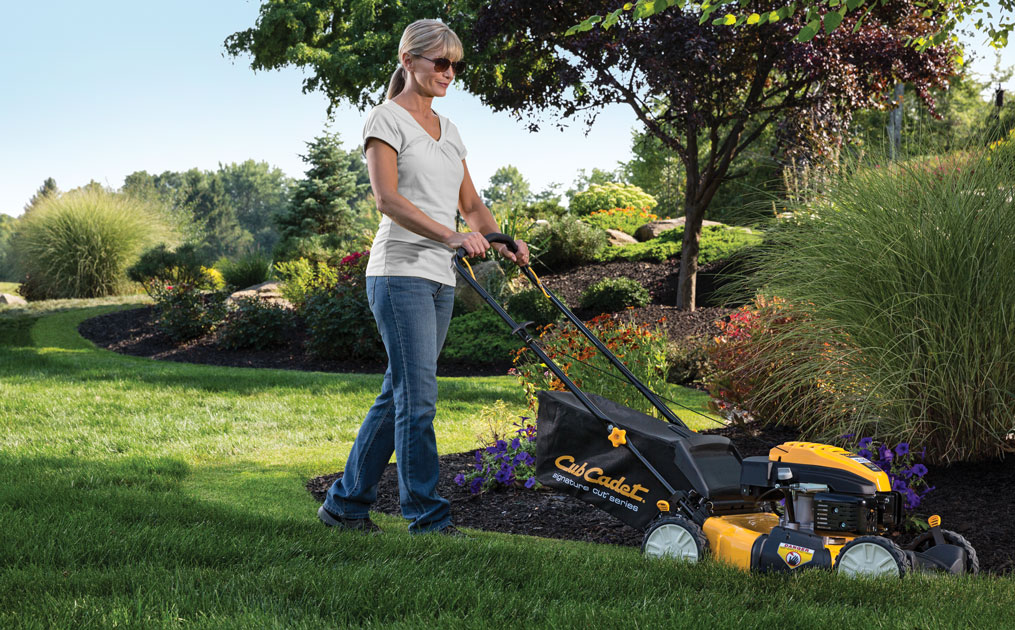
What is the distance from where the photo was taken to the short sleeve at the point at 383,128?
313cm

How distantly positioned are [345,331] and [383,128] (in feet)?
23.8

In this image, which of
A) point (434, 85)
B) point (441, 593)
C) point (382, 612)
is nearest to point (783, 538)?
point (441, 593)

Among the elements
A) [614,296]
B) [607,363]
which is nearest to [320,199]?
[614,296]

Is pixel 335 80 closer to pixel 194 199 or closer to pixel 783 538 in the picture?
pixel 783 538

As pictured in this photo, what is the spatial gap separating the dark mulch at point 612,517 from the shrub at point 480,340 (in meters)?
5.06

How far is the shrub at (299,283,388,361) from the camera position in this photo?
10.1 metres

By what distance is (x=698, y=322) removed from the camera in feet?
33.8

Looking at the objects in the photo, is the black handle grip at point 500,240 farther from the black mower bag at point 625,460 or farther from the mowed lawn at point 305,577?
the mowed lawn at point 305,577

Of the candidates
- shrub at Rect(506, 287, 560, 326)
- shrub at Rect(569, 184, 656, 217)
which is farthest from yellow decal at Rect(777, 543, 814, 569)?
shrub at Rect(569, 184, 656, 217)

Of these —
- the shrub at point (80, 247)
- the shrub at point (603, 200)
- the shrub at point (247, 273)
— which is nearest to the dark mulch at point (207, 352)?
the shrub at point (247, 273)

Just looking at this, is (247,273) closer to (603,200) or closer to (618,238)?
(618,238)

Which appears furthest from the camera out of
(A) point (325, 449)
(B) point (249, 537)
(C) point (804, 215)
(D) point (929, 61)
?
(D) point (929, 61)

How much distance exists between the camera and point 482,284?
40.1 ft

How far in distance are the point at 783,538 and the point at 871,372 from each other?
1.77 m
